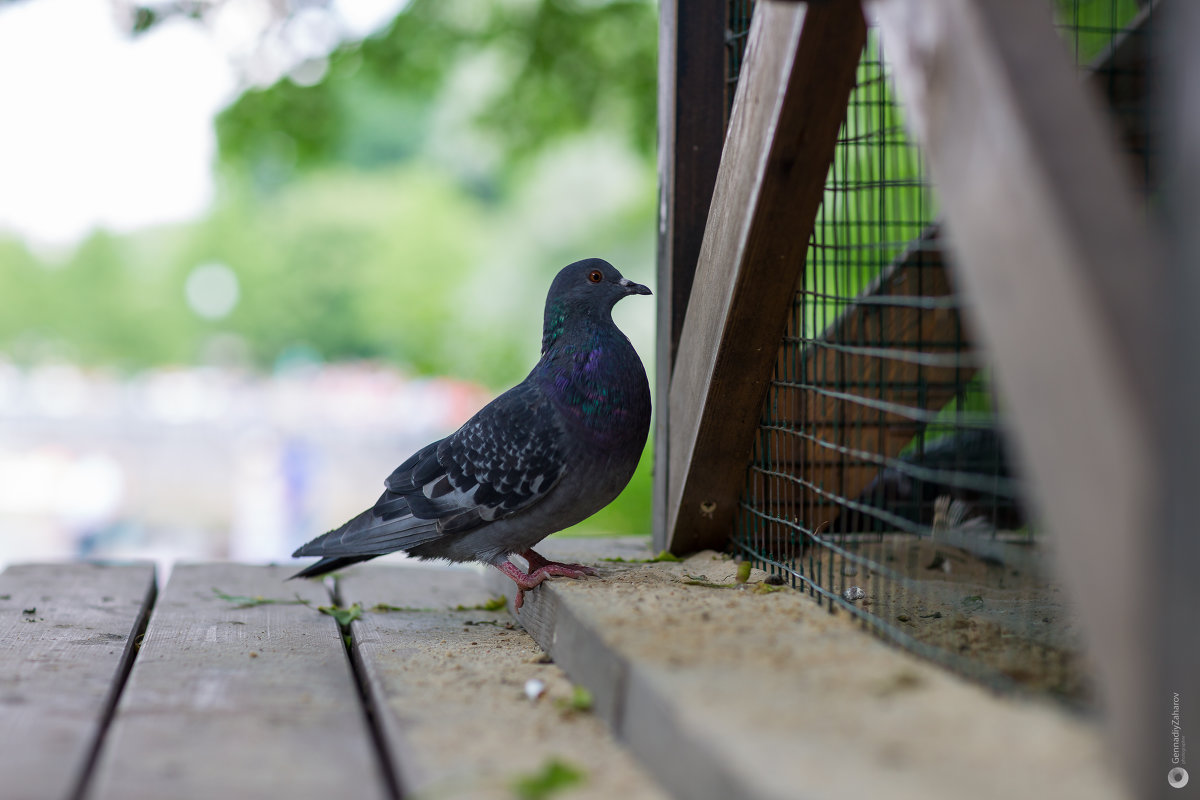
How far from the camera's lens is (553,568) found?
7.72 ft

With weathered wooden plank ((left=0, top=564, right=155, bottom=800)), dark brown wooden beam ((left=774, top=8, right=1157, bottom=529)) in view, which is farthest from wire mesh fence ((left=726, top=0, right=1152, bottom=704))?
weathered wooden plank ((left=0, top=564, right=155, bottom=800))

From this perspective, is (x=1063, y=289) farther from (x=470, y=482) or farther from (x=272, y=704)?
(x=470, y=482)

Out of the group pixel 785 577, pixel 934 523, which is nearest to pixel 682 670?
pixel 785 577

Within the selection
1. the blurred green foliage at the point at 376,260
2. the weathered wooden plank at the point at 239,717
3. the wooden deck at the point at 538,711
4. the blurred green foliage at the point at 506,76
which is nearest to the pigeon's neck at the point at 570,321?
the wooden deck at the point at 538,711

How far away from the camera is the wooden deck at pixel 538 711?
1186mm

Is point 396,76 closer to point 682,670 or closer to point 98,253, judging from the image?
point 682,670

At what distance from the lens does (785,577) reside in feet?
7.64

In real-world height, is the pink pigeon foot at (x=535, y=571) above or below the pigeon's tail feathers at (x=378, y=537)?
below

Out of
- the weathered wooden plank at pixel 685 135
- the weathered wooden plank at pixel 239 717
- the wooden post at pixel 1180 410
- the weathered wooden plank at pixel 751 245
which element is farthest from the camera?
the weathered wooden plank at pixel 685 135

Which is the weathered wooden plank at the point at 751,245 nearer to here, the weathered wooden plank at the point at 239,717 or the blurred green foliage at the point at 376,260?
the weathered wooden plank at the point at 239,717

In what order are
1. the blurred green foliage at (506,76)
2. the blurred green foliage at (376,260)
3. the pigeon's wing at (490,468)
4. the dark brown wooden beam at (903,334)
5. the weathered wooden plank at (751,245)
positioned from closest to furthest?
1. the weathered wooden plank at (751,245)
2. the pigeon's wing at (490,468)
3. the dark brown wooden beam at (903,334)
4. the blurred green foliage at (506,76)
5. the blurred green foliage at (376,260)

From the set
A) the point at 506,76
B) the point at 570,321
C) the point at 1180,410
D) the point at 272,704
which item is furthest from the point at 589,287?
the point at 506,76

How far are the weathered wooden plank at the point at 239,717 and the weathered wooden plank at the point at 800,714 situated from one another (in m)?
0.37

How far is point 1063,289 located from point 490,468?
1.66 metres
